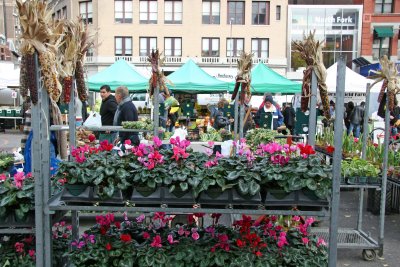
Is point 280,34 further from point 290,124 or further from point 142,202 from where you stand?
point 142,202

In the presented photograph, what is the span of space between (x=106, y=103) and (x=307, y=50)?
19.2ft

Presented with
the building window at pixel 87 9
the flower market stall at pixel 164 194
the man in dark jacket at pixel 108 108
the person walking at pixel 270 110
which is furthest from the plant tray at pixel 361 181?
the building window at pixel 87 9

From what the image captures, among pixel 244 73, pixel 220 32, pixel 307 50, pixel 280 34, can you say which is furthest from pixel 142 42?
pixel 307 50

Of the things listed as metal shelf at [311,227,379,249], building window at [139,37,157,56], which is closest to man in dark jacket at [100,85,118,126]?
metal shelf at [311,227,379,249]

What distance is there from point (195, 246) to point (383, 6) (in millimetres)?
38623

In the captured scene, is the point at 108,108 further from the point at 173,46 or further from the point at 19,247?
the point at 173,46

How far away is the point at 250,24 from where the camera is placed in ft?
123

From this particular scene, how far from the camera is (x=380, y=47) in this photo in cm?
3706

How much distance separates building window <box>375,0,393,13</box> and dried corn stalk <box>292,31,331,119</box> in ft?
122

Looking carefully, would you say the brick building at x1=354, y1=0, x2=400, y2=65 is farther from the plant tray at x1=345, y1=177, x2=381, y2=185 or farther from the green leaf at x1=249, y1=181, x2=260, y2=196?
the green leaf at x1=249, y1=181, x2=260, y2=196

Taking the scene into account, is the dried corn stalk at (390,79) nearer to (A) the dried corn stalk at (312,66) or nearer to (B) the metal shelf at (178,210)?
(A) the dried corn stalk at (312,66)

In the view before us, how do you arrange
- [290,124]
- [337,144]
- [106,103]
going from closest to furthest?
[337,144] → [106,103] → [290,124]

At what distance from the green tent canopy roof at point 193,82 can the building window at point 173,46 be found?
2225cm

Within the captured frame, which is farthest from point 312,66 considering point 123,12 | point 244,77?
point 123,12
